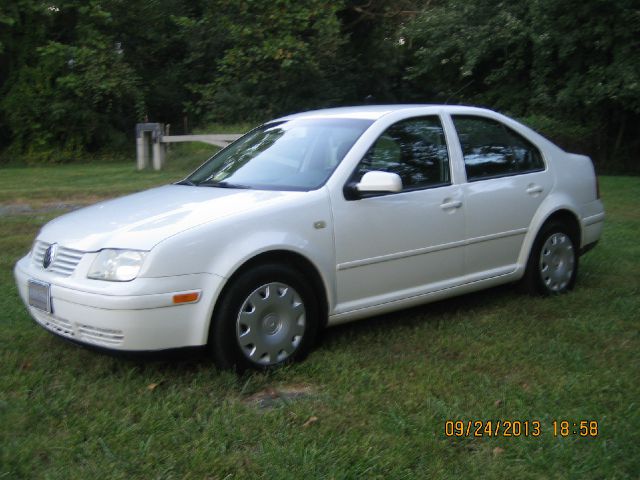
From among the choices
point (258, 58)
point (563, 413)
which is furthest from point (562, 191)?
point (258, 58)

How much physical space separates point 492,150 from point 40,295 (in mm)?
3325

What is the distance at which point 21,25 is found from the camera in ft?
79.2

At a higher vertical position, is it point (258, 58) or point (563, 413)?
point (258, 58)

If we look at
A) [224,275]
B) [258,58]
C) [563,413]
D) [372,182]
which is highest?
[258,58]

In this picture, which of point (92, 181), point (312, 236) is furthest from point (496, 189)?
point (92, 181)

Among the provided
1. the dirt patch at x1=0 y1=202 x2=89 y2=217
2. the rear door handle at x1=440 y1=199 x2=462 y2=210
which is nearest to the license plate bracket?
the rear door handle at x1=440 y1=199 x2=462 y2=210

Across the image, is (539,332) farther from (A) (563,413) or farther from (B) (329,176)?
(B) (329,176)

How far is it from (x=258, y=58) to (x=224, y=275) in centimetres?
2026

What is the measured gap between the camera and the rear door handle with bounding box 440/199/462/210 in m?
5.20

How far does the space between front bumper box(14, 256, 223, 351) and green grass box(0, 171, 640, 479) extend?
0.26 meters

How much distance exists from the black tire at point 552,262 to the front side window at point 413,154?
3.60 ft

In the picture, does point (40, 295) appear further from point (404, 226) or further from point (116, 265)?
point (404, 226)

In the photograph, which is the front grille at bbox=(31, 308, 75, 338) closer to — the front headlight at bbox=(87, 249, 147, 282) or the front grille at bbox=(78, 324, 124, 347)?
the front grille at bbox=(78, 324, 124, 347)

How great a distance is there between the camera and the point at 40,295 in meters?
4.32
